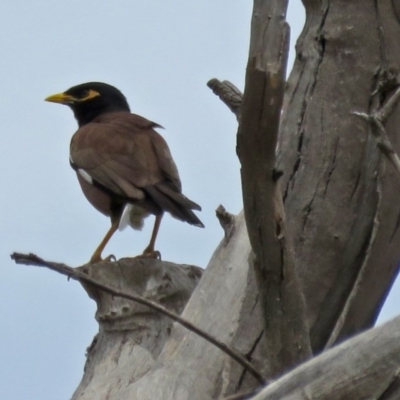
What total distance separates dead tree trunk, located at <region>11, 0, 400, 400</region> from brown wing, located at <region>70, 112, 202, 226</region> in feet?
6.76

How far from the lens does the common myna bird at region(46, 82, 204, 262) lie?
22.5 feet

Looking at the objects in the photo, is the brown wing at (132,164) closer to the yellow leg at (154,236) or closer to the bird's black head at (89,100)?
the yellow leg at (154,236)

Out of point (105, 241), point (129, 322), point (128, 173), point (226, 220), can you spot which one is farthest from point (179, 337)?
point (105, 241)

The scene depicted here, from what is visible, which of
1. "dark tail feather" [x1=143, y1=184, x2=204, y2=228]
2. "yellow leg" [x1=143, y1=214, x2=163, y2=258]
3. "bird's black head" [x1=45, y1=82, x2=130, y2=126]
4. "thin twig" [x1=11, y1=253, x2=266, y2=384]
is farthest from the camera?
"bird's black head" [x1=45, y1=82, x2=130, y2=126]

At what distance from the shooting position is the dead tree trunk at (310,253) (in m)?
3.83

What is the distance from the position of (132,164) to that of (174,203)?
0.51m

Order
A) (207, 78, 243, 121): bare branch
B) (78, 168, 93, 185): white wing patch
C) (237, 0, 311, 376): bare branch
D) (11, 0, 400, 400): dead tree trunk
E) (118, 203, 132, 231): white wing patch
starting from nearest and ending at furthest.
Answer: (237, 0, 311, 376): bare branch → (11, 0, 400, 400): dead tree trunk → (207, 78, 243, 121): bare branch → (78, 168, 93, 185): white wing patch → (118, 203, 132, 231): white wing patch

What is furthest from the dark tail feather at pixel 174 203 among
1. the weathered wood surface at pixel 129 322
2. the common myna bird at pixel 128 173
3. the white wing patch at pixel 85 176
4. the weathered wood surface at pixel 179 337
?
the weathered wood surface at pixel 179 337

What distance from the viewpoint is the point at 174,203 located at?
6754mm

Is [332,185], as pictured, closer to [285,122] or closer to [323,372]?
[285,122]

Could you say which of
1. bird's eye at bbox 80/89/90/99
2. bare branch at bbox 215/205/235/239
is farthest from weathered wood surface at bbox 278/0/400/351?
bird's eye at bbox 80/89/90/99

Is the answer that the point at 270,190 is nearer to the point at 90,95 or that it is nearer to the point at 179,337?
the point at 179,337

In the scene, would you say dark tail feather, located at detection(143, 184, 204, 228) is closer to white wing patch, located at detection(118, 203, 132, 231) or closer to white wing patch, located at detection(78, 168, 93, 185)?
white wing patch, located at detection(78, 168, 93, 185)

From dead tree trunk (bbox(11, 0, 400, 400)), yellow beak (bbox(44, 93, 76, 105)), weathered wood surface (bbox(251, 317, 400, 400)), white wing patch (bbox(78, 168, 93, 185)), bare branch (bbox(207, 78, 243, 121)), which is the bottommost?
weathered wood surface (bbox(251, 317, 400, 400))
